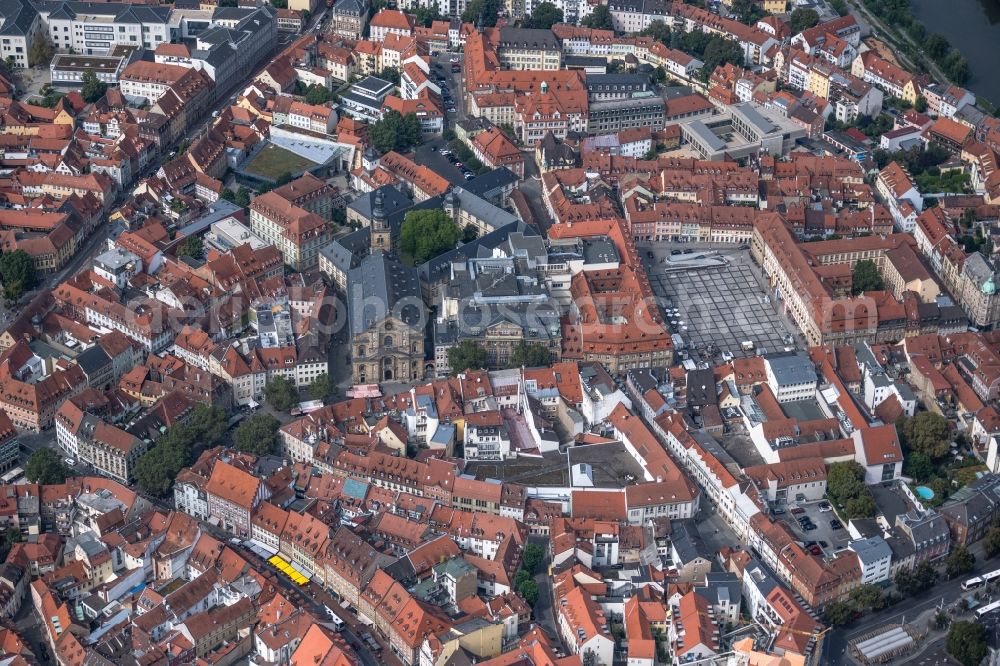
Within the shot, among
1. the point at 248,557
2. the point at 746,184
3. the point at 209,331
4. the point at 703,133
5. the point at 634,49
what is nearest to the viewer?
the point at 248,557

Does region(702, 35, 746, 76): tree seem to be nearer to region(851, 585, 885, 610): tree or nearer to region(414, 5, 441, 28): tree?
region(414, 5, 441, 28): tree

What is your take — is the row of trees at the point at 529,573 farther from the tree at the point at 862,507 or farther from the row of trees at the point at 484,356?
the tree at the point at 862,507

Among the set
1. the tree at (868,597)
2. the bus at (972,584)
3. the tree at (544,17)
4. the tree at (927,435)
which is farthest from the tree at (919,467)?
the tree at (544,17)

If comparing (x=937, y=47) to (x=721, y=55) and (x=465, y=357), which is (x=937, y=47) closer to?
(x=721, y=55)

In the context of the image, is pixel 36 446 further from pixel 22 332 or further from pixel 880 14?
pixel 880 14

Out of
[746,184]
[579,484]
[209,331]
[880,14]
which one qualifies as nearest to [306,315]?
[209,331]

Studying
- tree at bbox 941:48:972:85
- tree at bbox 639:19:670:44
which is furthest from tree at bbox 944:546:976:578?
tree at bbox 639:19:670:44
